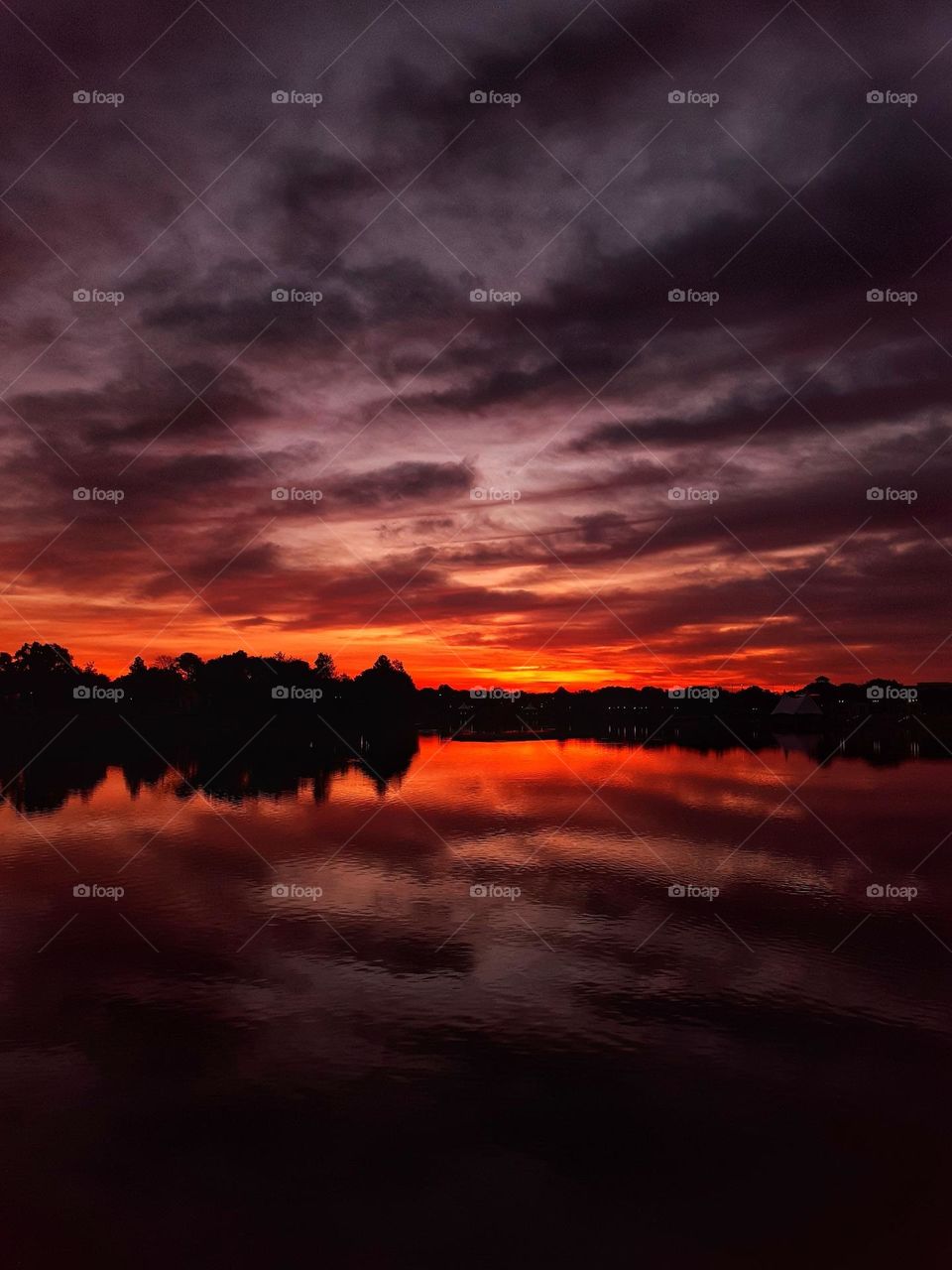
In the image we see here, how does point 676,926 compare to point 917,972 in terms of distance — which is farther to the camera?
point 676,926

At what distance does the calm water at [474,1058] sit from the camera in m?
19.3

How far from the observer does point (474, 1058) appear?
26.5 m

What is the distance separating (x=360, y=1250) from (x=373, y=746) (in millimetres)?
142508

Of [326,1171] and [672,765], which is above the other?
[672,765]

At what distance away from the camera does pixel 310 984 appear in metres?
32.7

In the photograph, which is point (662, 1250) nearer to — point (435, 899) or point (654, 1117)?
point (654, 1117)

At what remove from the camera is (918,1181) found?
2058 cm

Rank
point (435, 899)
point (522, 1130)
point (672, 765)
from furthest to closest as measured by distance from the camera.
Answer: point (672, 765) < point (435, 899) < point (522, 1130)

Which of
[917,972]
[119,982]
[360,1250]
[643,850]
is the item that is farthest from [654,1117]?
[643,850]

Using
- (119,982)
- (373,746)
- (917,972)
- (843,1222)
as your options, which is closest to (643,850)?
(917,972)

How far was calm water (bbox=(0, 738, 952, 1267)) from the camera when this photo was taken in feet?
63.3

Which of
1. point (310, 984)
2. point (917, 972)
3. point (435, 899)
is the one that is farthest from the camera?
point (435, 899)

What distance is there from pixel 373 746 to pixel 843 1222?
143340 mm

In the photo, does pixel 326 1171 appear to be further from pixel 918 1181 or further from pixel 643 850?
pixel 643 850
